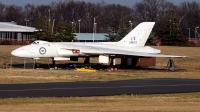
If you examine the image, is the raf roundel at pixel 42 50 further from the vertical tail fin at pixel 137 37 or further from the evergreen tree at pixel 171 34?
A: the evergreen tree at pixel 171 34

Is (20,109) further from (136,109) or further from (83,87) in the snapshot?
(83,87)

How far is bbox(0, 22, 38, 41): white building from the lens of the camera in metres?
105

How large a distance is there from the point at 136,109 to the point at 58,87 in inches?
393

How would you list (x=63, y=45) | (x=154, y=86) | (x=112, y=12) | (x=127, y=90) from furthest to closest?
(x=112, y=12) → (x=63, y=45) → (x=154, y=86) → (x=127, y=90)

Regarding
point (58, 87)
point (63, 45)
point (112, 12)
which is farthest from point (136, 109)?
point (112, 12)

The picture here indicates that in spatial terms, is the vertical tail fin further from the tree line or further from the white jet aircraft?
the tree line

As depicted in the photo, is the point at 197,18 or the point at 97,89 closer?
the point at 97,89

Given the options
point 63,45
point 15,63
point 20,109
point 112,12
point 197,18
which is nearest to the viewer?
point 20,109

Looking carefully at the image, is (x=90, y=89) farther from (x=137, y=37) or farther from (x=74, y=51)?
(x=137, y=37)

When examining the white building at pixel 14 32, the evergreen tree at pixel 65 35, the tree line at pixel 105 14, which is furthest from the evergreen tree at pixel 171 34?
the tree line at pixel 105 14

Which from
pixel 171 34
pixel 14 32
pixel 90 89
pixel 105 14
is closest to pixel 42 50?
pixel 90 89

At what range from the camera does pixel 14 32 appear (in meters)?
109

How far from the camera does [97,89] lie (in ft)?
86.1

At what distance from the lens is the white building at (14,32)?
4129 inches
